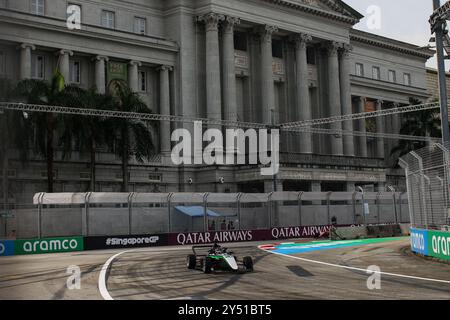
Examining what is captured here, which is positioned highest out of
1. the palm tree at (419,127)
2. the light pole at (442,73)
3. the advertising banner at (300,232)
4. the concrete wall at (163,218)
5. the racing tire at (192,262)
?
the palm tree at (419,127)

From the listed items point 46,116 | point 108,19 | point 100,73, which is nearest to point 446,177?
point 46,116

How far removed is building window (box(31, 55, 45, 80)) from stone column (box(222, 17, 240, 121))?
1994cm

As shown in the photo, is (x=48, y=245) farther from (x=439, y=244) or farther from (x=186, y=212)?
(x=439, y=244)

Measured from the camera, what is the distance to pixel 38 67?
56344 mm

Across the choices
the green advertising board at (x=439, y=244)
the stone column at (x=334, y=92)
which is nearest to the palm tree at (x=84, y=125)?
the green advertising board at (x=439, y=244)

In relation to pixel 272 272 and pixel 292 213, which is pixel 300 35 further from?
pixel 272 272

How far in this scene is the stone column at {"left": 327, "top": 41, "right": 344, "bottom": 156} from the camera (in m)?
75.2

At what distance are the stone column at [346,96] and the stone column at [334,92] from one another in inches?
36.7

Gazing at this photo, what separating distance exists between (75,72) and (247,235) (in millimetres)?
26680

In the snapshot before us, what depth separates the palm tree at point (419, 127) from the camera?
7956 centimetres

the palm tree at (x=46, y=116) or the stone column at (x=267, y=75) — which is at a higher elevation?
the stone column at (x=267, y=75)

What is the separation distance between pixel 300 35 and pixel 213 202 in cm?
3612

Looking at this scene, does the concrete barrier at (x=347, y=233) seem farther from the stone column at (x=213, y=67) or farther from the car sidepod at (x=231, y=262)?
the car sidepod at (x=231, y=262)
